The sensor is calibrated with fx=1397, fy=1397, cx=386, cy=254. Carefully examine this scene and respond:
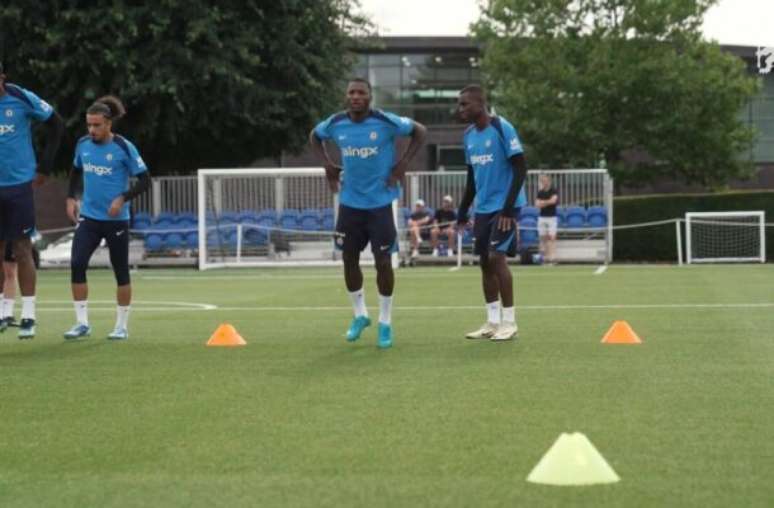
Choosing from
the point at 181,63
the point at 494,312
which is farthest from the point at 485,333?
the point at 181,63

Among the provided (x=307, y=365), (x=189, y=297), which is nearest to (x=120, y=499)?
(x=307, y=365)

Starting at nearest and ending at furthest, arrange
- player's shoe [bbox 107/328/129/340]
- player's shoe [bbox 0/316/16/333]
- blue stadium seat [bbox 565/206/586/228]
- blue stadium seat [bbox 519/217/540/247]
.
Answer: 1. player's shoe [bbox 107/328/129/340]
2. player's shoe [bbox 0/316/16/333]
3. blue stadium seat [bbox 519/217/540/247]
4. blue stadium seat [bbox 565/206/586/228]

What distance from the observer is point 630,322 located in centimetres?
1288

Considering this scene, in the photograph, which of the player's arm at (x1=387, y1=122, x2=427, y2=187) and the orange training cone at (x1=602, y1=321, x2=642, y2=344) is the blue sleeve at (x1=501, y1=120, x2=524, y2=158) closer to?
the player's arm at (x1=387, y1=122, x2=427, y2=187)

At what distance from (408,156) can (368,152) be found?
0.32 metres

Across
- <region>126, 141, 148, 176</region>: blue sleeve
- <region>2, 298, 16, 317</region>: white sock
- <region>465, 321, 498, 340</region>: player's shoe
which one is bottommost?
<region>465, 321, 498, 340</region>: player's shoe

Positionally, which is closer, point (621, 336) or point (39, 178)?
point (621, 336)

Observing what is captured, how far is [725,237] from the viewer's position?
31.1m

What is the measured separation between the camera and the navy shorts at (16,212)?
11.2m

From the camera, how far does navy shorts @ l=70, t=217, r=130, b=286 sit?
11.6 metres

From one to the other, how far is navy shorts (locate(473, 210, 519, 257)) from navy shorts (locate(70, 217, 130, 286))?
296 cm

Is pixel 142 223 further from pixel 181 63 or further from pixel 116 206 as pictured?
pixel 116 206

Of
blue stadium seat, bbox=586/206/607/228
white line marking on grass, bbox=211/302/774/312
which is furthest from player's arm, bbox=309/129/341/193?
blue stadium seat, bbox=586/206/607/228

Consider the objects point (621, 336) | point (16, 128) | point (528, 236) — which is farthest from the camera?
point (528, 236)
